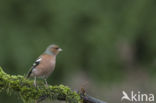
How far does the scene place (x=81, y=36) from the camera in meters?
15.3

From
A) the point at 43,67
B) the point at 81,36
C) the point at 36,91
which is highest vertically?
the point at 81,36

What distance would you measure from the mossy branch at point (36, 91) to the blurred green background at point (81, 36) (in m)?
8.80

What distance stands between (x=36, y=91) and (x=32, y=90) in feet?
0.17

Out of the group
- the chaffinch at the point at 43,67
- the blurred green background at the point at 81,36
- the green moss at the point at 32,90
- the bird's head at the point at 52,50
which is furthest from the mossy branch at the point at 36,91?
the blurred green background at the point at 81,36

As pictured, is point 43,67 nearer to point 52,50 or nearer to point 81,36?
point 52,50

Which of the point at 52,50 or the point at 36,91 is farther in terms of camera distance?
the point at 52,50

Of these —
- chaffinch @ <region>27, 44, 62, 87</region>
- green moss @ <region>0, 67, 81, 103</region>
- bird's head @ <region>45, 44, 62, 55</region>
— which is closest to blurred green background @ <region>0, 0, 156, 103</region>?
bird's head @ <region>45, 44, 62, 55</region>

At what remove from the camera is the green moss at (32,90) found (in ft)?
17.6

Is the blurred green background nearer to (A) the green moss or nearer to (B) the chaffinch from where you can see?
(B) the chaffinch

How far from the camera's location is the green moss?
211 inches

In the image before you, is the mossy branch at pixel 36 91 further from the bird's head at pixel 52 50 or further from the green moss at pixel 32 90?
the bird's head at pixel 52 50

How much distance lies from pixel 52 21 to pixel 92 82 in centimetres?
235

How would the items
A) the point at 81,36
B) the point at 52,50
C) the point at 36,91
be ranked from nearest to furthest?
the point at 36,91 → the point at 52,50 → the point at 81,36

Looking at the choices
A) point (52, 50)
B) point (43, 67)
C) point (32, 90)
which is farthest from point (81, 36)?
point (32, 90)
